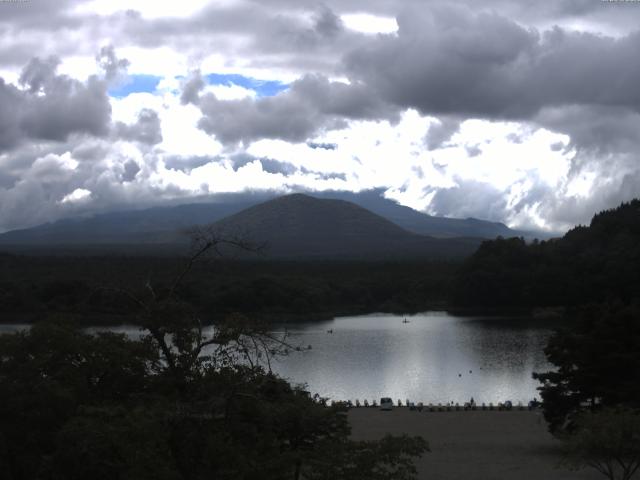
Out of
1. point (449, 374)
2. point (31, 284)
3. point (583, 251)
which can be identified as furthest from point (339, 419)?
point (583, 251)

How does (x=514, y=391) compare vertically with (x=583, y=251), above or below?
below

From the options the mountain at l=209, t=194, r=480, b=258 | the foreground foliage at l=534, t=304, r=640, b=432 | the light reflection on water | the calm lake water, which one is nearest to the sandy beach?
the foreground foliage at l=534, t=304, r=640, b=432

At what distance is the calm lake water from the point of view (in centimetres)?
3033

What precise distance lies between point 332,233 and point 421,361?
445 feet

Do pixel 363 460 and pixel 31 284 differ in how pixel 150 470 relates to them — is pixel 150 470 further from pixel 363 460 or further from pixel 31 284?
pixel 31 284

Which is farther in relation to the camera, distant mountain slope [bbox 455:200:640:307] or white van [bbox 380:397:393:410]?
distant mountain slope [bbox 455:200:640:307]

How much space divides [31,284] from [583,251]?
41666 millimetres

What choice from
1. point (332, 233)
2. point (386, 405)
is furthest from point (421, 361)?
point (332, 233)

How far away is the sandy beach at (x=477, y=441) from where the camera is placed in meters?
16.8

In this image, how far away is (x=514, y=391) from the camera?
30.1 meters

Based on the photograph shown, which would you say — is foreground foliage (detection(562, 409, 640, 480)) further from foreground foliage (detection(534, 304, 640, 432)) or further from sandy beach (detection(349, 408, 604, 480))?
foreground foliage (detection(534, 304, 640, 432))

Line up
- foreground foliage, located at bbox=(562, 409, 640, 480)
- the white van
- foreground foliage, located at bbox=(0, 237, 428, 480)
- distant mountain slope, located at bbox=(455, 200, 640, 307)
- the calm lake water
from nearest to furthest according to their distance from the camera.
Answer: foreground foliage, located at bbox=(0, 237, 428, 480)
foreground foliage, located at bbox=(562, 409, 640, 480)
the white van
the calm lake water
distant mountain slope, located at bbox=(455, 200, 640, 307)

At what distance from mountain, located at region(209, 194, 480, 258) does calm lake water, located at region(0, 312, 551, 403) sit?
82.4m

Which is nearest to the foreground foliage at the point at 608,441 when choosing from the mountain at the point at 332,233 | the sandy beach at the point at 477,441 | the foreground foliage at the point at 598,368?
the sandy beach at the point at 477,441
